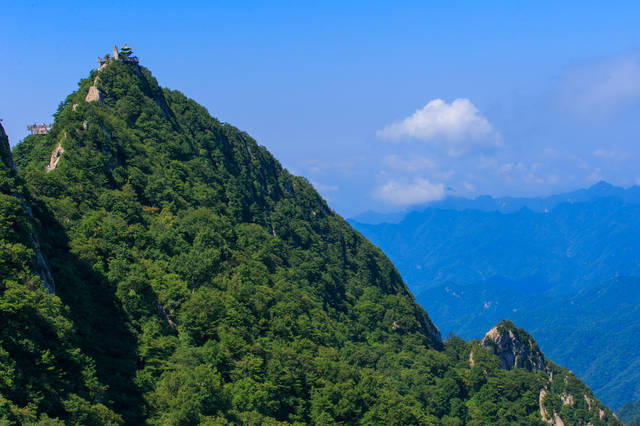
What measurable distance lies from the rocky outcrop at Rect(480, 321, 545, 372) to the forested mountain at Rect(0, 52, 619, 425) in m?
0.91

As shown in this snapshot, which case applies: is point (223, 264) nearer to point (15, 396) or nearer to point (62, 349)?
point (62, 349)

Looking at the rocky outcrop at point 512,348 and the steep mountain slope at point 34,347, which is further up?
the rocky outcrop at point 512,348

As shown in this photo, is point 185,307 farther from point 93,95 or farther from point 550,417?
point 550,417

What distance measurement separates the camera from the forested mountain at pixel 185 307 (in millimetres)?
46688

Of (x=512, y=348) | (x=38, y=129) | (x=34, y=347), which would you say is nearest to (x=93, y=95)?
(x=38, y=129)

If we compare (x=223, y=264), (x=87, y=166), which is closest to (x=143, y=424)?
(x=223, y=264)

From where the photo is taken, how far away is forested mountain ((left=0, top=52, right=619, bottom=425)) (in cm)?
4669

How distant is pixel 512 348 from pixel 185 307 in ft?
332

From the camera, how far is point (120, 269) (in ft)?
210

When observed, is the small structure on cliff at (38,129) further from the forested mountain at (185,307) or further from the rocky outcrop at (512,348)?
the rocky outcrop at (512,348)

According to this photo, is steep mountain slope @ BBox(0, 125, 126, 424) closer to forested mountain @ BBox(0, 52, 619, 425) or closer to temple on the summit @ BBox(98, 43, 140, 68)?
forested mountain @ BBox(0, 52, 619, 425)

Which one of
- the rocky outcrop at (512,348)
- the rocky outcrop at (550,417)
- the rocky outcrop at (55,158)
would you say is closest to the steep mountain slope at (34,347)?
the rocky outcrop at (55,158)

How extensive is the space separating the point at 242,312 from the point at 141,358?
17.2 m

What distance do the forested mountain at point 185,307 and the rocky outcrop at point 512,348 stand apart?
91 cm
